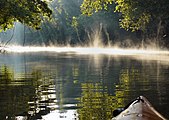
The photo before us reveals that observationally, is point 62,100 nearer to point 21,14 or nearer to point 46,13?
point 21,14

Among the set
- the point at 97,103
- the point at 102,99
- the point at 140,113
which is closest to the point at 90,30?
the point at 102,99

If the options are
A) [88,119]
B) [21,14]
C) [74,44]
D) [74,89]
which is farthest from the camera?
[74,44]

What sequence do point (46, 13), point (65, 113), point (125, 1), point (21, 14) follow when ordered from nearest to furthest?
point (65, 113) → point (21, 14) → point (46, 13) → point (125, 1)

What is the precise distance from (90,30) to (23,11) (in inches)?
2548

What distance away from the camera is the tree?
75.3ft

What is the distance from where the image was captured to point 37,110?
13.1 metres

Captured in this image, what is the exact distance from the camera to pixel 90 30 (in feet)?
289

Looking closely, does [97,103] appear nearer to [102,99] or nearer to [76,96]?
[102,99]

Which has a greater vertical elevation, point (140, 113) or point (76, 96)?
point (140, 113)

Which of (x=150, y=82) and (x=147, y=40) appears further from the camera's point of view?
(x=147, y=40)

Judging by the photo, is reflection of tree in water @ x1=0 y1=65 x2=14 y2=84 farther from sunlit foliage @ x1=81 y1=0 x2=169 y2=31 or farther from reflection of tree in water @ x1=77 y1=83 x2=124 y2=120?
sunlit foliage @ x1=81 y1=0 x2=169 y2=31

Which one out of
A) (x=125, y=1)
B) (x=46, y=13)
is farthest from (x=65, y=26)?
(x=46, y=13)

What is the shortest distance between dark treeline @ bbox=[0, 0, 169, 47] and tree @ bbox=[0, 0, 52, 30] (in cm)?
2830

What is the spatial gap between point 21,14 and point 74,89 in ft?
25.5
